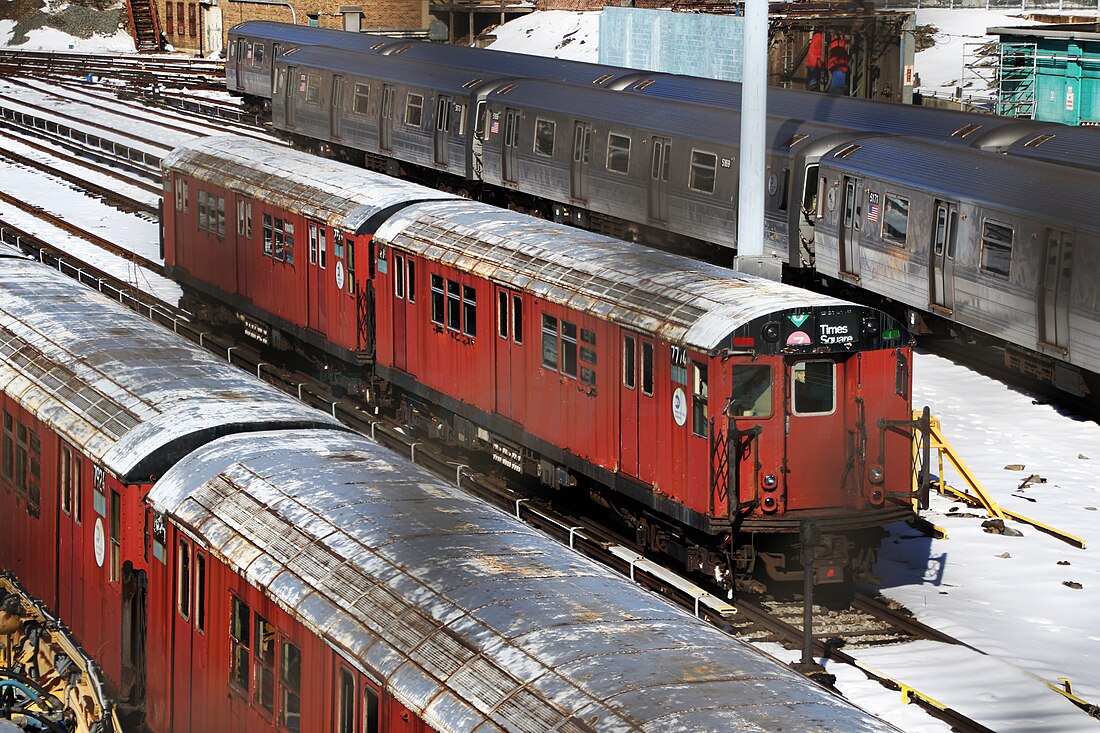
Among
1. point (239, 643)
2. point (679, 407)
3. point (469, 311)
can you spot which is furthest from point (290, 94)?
point (239, 643)

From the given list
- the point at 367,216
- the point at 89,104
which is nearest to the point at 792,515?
the point at 367,216

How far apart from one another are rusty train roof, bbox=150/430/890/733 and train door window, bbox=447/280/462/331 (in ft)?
24.4

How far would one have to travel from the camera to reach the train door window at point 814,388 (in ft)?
45.5

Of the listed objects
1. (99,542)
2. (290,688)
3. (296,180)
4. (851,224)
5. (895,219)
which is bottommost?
(99,542)

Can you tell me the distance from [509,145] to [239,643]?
24001 millimetres

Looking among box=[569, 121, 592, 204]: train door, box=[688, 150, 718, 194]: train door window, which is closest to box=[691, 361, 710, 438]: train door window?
box=[688, 150, 718, 194]: train door window

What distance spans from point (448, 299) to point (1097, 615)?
8025 mm

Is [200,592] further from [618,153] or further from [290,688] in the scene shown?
[618,153]

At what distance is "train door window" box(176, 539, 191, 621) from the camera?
34.0 ft

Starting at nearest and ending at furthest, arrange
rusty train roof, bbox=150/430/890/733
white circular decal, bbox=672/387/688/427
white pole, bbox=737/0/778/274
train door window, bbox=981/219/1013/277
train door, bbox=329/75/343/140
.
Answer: rusty train roof, bbox=150/430/890/733, white circular decal, bbox=672/387/688/427, white pole, bbox=737/0/778/274, train door window, bbox=981/219/1013/277, train door, bbox=329/75/343/140

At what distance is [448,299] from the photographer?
18.6 m

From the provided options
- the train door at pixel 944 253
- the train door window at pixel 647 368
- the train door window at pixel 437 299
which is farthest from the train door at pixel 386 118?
the train door window at pixel 647 368

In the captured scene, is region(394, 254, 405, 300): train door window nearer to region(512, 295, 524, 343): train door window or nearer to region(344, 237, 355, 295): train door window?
region(344, 237, 355, 295): train door window

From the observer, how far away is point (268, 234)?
23.0 m
